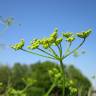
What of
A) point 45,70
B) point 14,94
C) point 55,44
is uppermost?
point 45,70

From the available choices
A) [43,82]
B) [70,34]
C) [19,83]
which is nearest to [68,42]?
[70,34]

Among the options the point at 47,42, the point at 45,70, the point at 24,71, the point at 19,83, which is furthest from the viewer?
the point at 24,71

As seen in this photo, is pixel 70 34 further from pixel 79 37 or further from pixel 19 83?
pixel 19 83

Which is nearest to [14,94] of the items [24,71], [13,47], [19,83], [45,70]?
[13,47]

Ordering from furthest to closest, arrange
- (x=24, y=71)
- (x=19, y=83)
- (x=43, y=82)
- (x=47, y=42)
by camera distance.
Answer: (x=24, y=71)
(x=43, y=82)
(x=19, y=83)
(x=47, y=42)

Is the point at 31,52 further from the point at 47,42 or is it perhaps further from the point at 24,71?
the point at 24,71

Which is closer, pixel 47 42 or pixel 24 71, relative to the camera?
pixel 47 42

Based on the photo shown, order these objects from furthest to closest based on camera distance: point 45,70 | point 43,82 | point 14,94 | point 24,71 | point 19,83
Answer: point 24,71, point 45,70, point 43,82, point 19,83, point 14,94

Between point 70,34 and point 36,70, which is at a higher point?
point 36,70

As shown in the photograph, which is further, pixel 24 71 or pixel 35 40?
pixel 24 71
